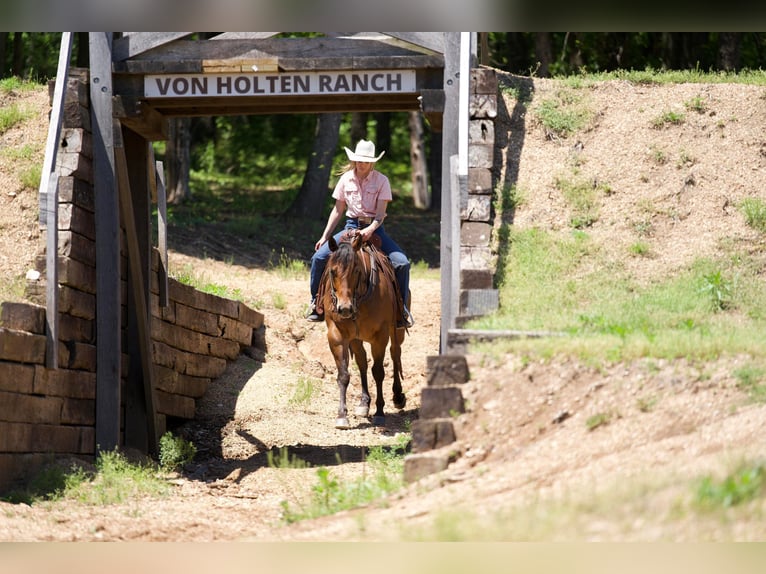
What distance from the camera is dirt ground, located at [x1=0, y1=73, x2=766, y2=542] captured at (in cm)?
721

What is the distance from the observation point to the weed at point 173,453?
42.0 feet

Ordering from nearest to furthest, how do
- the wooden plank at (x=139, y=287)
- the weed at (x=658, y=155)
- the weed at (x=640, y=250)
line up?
the weed at (x=640, y=250) → the wooden plank at (x=139, y=287) → the weed at (x=658, y=155)

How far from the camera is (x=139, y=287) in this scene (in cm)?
1277

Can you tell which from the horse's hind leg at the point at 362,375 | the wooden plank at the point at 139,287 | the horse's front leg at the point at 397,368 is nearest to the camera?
the wooden plank at the point at 139,287

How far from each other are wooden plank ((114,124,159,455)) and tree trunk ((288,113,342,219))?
1231cm

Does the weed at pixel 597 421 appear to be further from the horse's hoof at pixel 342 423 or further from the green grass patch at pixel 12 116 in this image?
the green grass patch at pixel 12 116

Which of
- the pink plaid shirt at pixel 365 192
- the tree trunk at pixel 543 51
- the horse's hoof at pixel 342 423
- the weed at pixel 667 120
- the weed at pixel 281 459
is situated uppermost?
the tree trunk at pixel 543 51

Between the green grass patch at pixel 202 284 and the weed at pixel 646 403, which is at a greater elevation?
the green grass patch at pixel 202 284

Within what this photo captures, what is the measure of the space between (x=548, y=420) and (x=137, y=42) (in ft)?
20.9

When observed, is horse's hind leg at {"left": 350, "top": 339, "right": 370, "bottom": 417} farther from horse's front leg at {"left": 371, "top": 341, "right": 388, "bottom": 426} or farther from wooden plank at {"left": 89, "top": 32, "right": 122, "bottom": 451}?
wooden plank at {"left": 89, "top": 32, "right": 122, "bottom": 451}

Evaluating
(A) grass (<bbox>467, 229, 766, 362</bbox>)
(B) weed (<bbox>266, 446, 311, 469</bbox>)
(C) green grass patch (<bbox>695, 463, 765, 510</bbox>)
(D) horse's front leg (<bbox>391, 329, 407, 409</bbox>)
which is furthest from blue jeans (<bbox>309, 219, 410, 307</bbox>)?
(C) green grass patch (<bbox>695, 463, 765, 510</bbox>)

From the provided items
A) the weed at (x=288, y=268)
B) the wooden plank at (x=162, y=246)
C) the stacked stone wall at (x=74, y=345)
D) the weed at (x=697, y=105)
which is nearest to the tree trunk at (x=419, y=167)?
the weed at (x=288, y=268)

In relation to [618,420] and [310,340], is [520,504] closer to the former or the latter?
[618,420]

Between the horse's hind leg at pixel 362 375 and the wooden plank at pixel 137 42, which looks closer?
the wooden plank at pixel 137 42
